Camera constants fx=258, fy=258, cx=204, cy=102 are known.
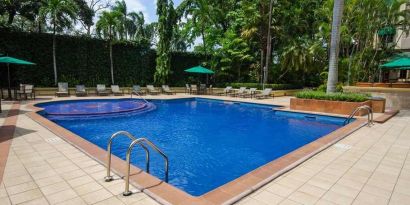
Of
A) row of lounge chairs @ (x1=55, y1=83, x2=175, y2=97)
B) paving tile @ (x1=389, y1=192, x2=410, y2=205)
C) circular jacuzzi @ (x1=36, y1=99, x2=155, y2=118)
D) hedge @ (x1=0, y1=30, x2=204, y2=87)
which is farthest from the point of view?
row of lounge chairs @ (x1=55, y1=83, x2=175, y2=97)

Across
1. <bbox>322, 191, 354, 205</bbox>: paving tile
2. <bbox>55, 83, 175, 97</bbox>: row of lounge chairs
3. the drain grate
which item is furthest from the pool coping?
<bbox>55, 83, 175, 97</bbox>: row of lounge chairs

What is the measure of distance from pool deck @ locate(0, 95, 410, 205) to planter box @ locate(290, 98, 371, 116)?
5462 millimetres

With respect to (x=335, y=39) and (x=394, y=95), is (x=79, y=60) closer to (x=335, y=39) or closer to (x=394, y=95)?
(x=335, y=39)

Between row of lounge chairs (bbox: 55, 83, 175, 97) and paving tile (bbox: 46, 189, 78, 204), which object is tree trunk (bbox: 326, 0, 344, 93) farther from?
row of lounge chairs (bbox: 55, 83, 175, 97)

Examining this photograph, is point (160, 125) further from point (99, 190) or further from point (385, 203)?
point (385, 203)

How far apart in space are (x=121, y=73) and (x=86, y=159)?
17724 mm

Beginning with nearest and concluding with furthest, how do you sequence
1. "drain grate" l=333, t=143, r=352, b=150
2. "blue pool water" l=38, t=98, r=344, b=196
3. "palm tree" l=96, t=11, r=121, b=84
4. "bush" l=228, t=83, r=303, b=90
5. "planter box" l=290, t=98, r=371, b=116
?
"blue pool water" l=38, t=98, r=344, b=196, "drain grate" l=333, t=143, r=352, b=150, "planter box" l=290, t=98, r=371, b=116, "palm tree" l=96, t=11, r=121, b=84, "bush" l=228, t=83, r=303, b=90

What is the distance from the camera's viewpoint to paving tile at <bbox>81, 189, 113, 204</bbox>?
358cm

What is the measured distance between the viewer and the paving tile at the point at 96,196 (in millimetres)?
3584

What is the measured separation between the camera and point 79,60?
19531 millimetres

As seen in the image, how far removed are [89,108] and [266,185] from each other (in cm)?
1188

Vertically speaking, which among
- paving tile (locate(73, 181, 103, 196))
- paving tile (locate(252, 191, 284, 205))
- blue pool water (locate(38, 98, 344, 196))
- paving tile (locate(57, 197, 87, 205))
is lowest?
blue pool water (locate(38, 98, 344, 196))

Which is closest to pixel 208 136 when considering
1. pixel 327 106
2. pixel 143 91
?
pixel 327 106

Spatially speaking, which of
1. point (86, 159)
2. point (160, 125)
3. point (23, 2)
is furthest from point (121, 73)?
point (86, 159)
